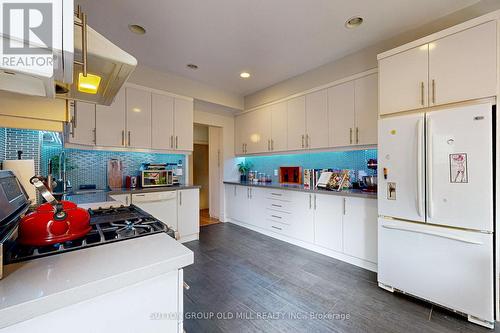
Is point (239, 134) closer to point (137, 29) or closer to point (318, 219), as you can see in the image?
point (318, 219)

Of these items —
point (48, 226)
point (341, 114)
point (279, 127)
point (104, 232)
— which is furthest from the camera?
point (279, 127)

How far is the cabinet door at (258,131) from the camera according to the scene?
13.3ft

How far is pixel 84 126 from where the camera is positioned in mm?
2775

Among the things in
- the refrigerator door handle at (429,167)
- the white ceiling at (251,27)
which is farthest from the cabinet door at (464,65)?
the white ceiling at (251,27)

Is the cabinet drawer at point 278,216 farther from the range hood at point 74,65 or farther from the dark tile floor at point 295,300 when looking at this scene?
the range hood at point 74,65

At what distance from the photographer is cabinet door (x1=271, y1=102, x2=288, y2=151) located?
3756mm

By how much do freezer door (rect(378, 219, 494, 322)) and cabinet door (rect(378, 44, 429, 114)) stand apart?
3.68 ft

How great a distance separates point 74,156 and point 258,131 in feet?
9.61

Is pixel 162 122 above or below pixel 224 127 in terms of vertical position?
below

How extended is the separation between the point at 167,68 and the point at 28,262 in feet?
10.6

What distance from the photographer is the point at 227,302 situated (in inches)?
76.1

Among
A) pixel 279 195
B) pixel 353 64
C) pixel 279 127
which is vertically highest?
pixel 353 64

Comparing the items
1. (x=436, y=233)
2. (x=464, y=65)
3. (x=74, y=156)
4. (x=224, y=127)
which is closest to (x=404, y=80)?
(x=464, y=65)

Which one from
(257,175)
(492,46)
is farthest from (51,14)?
(257,175)
